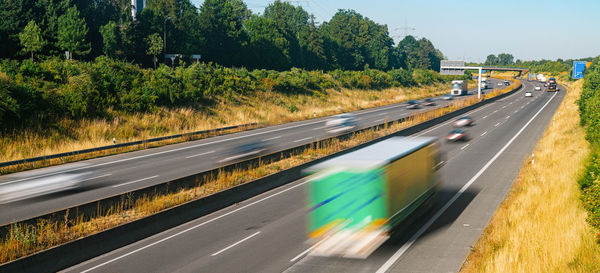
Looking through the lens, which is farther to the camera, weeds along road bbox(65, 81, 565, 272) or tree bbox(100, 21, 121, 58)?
tree bbox(100, 21, 121, 58)

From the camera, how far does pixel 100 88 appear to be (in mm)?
38094

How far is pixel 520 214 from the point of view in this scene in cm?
1429

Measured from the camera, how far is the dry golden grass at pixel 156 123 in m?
28.5

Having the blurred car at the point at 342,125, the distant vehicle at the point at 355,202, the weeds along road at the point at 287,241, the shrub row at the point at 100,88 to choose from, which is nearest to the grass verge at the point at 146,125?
the shrub row at the point at 100,88

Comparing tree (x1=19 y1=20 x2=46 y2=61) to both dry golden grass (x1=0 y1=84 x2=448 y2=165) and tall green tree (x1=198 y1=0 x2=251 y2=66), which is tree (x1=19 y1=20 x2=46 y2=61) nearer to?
dry golden grass (x1=0 y1=84 x2=448 y2=165)

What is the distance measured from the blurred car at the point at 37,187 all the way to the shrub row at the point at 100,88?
43.0 feet

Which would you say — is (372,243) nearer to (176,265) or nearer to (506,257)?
(506,257)

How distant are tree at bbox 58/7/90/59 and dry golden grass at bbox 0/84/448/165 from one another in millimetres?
22150

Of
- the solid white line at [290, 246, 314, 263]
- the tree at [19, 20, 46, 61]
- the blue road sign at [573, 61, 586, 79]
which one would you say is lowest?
the solid white line at [290, 246, 314, 263]

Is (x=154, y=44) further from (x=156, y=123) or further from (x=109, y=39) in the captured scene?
(x=156, y=123)

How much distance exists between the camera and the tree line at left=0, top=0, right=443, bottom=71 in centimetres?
5653

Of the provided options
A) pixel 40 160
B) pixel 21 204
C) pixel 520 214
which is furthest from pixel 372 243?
pixel 40 160

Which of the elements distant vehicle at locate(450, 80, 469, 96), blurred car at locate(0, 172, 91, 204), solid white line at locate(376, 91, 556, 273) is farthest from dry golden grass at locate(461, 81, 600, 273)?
distant vehicle at locate(450, 80, 469, 96)

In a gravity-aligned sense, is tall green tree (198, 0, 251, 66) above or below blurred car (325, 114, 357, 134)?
above
